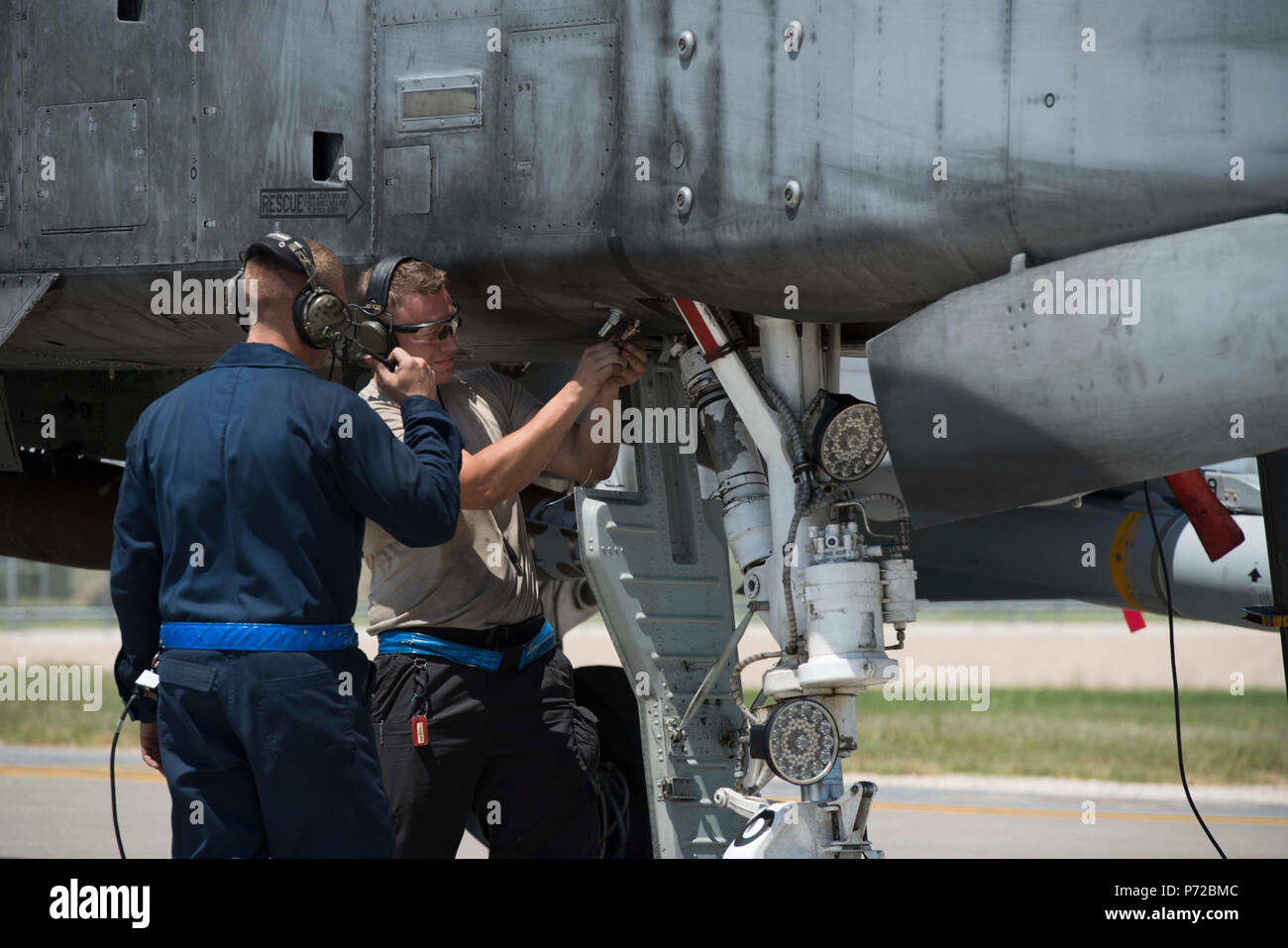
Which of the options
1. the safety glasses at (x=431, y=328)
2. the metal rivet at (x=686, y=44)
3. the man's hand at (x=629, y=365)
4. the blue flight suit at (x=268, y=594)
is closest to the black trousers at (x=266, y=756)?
the blue flight suit at (x=268, y=594)

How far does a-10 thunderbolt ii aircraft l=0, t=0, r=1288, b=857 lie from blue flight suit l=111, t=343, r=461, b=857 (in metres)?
1.35

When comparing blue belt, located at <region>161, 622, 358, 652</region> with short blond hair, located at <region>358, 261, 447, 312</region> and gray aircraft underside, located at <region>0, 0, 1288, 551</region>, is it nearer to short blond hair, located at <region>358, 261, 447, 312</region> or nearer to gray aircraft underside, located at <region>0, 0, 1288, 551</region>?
short blond hair, located at <region>358, 261, 447, 312</region>

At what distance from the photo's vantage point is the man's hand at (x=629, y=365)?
4969 mm

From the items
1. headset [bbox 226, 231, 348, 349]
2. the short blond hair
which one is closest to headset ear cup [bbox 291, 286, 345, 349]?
headset [bbox 226, 231, 348, 349]

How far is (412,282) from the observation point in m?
4.67

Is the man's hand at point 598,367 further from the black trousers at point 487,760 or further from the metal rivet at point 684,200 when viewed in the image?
the black trousers at point 487,760

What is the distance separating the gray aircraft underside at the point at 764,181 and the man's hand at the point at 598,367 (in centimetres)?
22

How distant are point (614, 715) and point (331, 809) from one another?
327 centimetres

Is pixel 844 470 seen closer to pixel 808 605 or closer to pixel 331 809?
pixel 808 605

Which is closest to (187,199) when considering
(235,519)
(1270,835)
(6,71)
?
(6,71)

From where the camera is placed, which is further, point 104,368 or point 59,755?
point 59,755

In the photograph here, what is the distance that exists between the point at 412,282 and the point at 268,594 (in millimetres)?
1319
